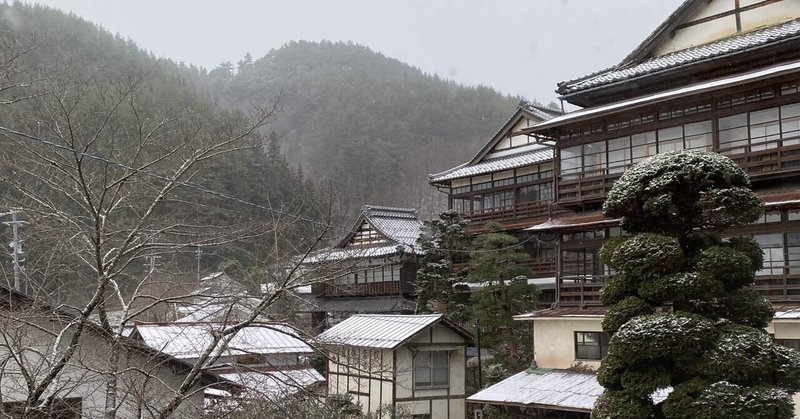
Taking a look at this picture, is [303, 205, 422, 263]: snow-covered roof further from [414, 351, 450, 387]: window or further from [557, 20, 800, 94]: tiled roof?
[557, 20, 800, 94]: tiled roof

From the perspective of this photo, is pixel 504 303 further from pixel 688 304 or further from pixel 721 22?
pixel 688 304

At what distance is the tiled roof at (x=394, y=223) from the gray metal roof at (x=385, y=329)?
41.5 ft

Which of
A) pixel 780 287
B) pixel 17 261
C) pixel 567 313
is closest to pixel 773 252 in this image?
pixel 780 287

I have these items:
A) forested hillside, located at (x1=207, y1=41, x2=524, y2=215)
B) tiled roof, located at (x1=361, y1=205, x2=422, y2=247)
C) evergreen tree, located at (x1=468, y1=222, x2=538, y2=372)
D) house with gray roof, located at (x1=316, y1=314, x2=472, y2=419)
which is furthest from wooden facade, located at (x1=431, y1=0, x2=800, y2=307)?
forested hillside, located at (x1=207, y1=41, x2=524, y2=215)

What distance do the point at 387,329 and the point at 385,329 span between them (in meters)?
0.09

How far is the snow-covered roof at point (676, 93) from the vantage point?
17109mm

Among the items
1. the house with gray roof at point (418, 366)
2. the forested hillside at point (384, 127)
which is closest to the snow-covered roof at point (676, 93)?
the house with gray roof at point (418, 366)

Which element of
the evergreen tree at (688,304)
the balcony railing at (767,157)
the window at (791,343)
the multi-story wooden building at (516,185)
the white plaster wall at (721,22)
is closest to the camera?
the evergreen tree at (688,304)

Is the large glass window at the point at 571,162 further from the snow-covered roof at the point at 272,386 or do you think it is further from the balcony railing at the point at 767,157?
the snow-covered roof at the point at 272,386

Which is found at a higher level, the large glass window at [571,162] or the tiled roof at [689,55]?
the tiled roof at [689,55]

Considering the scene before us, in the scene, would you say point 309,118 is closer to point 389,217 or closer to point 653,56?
point 389,217

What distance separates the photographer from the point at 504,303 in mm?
22672

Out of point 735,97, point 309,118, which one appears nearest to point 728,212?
point 735,97

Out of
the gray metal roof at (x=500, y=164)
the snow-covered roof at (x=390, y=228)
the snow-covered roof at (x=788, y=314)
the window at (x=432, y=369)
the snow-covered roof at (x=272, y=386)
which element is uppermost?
the gray metal roof at (x=500, y=164)
